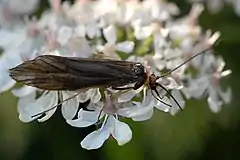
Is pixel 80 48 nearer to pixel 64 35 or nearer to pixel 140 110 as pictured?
pixel 64 35

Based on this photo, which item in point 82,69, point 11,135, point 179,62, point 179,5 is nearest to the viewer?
point 82,69

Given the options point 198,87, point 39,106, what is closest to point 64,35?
point 39,106

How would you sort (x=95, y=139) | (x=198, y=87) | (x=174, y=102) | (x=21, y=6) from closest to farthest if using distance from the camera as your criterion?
(x=95, y=139)
(x=174, y=102)
(x=198, y=87)
(x=21, y=6)

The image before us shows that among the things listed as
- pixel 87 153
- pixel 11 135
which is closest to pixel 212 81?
pixel 87 153

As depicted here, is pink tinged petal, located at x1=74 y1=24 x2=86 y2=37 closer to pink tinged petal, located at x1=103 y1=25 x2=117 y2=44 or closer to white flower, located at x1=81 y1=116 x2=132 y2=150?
pink tinged petal, located at x1=103 y1=25 x2=117 y2=44

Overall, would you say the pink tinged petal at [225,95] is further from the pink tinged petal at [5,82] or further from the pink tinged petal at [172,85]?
the pink tinged petal at [5,82]

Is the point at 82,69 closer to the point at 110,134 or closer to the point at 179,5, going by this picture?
the point at 110,134
